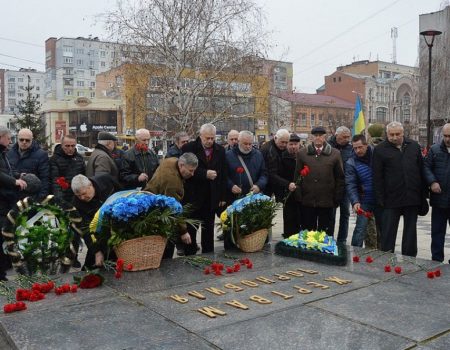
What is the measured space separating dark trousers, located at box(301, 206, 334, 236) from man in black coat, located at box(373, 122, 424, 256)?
748mm

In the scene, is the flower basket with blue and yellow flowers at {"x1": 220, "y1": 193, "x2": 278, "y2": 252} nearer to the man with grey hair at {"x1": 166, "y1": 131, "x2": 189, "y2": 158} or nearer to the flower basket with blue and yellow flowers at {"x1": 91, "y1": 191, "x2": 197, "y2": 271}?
the flower basket with blue and yellow flowers at {"x1": 91, "y1": 191, "x2": 197, "y2": 271}

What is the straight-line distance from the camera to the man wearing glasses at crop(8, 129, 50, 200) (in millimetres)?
6504

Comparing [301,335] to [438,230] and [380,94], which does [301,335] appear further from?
[380,94]

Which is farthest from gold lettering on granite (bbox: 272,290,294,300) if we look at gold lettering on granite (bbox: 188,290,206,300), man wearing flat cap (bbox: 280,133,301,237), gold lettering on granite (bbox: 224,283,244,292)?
man wearing flat cap (bbox: 280,133,301,237)

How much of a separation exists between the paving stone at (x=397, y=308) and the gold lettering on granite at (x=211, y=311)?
2.25ft

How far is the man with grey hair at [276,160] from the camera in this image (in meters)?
7.11

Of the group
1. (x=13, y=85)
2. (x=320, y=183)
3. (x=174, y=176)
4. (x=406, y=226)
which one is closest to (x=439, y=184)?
(x=406, y=226)

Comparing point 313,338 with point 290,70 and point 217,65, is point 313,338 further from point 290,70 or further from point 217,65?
point 290,70

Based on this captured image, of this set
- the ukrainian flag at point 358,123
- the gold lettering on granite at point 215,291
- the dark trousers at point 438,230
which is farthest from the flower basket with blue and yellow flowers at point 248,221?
the ukrainian flag at point 358,123

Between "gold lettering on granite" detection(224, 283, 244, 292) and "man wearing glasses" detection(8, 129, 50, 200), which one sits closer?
"gold lettering on granite" detection(224, 283, 244, 292)

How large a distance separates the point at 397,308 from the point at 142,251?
6.92 ft

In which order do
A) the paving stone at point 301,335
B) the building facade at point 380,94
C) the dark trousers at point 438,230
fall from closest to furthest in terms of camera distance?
1. the paving stone at point 301,335
2. the dark trousers at point 438,230
3. the building facade at point 380,94

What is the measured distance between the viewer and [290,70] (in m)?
79.8

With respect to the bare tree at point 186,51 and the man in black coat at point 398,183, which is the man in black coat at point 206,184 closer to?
the man in black coat at point 398,183
